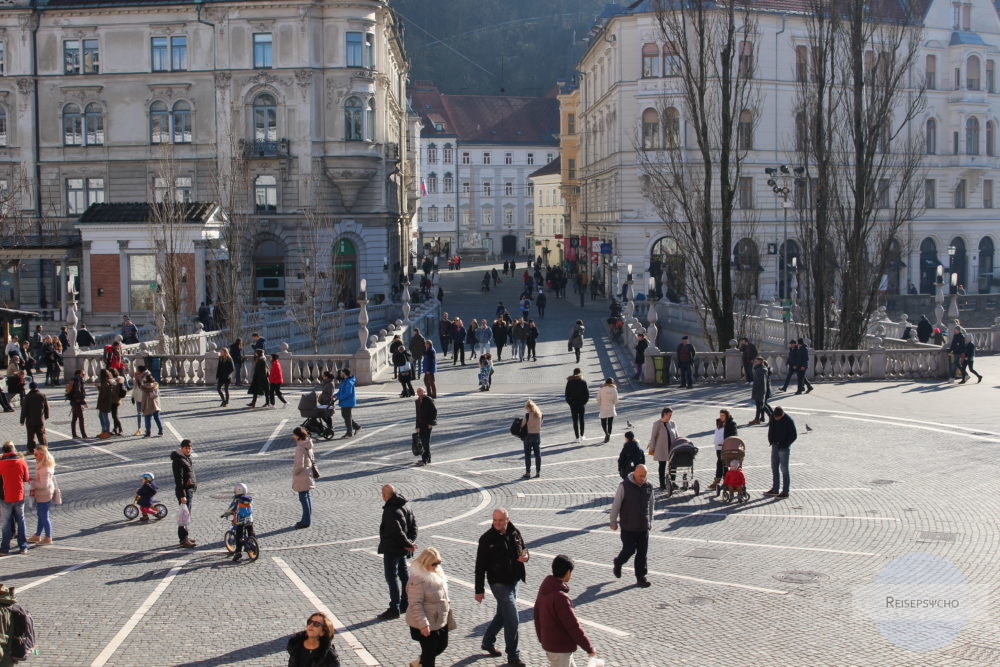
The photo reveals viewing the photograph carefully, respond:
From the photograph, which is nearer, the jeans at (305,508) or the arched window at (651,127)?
the jeans at (305,508)

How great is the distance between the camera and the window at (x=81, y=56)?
55.9 meters

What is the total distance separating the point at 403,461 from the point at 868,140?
20877 mm

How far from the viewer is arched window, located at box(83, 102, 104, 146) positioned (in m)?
56.2

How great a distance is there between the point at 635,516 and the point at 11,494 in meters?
8.30

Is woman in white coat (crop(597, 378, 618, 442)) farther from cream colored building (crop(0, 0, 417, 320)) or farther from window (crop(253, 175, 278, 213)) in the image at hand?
window (crop(253, 175, 278, 213))

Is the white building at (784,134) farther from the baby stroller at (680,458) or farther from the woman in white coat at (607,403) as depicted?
the baby stroller at (680,458)

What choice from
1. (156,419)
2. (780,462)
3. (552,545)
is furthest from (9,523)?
(780,462)

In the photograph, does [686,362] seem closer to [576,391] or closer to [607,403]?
[607,403]

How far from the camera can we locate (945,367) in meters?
32.8

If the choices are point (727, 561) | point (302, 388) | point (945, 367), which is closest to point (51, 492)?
point (727, 561)

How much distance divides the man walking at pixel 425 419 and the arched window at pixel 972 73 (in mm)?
54173

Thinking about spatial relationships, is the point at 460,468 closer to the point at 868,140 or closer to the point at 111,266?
the point at 868,140

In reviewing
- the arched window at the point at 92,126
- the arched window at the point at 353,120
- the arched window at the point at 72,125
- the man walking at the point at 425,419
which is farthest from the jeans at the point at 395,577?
the arched window at the point at 72,125

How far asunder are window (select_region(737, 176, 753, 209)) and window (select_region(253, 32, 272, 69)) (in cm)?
2458
